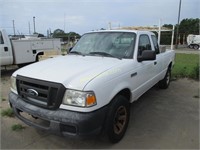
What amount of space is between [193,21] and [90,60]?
52.2 meters

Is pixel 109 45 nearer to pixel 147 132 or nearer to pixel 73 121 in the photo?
pixel 147 132

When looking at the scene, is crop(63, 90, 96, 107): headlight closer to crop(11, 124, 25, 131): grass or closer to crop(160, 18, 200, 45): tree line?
crop(11, 124, 25, 131): grass

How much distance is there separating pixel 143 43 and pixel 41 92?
2474mm

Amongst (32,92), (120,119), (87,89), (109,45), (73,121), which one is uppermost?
(109,45)

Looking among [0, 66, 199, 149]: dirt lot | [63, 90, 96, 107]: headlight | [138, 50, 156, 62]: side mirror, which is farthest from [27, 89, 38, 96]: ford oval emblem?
[138, 50, 156, 62]: side mirror

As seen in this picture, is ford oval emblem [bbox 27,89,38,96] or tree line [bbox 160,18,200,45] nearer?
ford oval emblem [bbox 27,89,38,96]

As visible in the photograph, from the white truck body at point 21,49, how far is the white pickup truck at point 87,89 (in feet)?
18.0

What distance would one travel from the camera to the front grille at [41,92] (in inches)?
106

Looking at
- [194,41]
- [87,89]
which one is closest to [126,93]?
[87,89]

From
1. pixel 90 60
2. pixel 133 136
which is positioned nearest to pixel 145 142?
pixel 133 136

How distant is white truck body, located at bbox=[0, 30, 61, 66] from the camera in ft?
27.1

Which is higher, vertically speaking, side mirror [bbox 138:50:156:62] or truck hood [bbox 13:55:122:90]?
side mirror [bbox 138:50:156:62]

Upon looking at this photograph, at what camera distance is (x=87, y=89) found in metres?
2.59

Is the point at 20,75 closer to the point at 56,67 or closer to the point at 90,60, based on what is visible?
the point at 56,67
